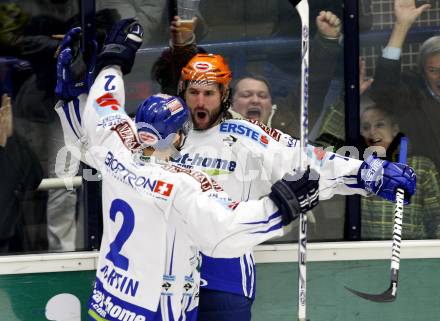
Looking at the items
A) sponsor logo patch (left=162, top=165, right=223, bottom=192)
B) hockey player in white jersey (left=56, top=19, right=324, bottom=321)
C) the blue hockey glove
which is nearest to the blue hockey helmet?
hockey player in white jersey (left=56, top=19, right=324, bottom=321)

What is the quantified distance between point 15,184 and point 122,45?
0.92 m

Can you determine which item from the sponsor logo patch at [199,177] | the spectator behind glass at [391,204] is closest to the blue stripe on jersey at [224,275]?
the sponsor logo patch at [199,177]

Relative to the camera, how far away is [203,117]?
4.71 m

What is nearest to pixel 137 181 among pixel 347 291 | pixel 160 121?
pixel 160 121

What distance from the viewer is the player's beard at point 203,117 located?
4691 millimetres

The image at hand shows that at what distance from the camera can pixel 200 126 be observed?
4.72 m

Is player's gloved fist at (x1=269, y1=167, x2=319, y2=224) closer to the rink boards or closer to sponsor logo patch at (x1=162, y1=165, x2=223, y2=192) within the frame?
sponsor logo patch at (x1=162, y1=165, x2=223, y2=192)

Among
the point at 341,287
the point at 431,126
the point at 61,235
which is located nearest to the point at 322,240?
the point at 341,287

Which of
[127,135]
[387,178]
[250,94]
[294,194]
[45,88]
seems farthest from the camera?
[250,94]

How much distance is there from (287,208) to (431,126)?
1.63 metres

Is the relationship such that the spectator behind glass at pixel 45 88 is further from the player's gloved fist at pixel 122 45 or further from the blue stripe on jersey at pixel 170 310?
the blue stripe on jersey at pixel 170 310

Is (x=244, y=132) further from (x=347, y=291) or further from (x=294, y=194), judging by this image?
(x=347, y=291)

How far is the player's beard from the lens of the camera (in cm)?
469

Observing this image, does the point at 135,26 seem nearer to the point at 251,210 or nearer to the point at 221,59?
the point at 221,59
